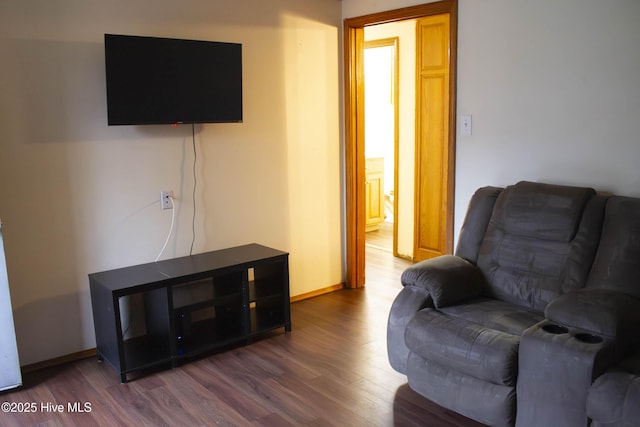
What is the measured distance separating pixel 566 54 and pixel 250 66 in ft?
6.57

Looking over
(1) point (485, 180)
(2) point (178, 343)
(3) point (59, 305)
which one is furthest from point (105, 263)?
(1) point (485, 180)

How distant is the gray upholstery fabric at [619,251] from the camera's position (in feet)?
8.50

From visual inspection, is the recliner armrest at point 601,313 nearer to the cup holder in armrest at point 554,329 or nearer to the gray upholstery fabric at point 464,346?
the cup holder in armrest at point 554,329

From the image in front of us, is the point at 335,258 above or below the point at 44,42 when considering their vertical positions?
below

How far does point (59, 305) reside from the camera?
3330 millimetres

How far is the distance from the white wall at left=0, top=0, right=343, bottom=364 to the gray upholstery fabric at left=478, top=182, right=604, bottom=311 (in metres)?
1.65

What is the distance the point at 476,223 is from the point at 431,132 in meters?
2.04

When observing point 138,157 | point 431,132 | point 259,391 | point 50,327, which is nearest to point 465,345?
point 259,391

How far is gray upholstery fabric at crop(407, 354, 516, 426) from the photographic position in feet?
7.99

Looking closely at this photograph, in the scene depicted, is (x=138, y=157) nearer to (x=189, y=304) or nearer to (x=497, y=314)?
(x=189, y=304)

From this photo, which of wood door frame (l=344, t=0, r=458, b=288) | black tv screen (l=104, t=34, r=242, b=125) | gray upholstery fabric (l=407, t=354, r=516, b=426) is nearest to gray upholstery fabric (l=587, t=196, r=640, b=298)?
gray upholstery fabric (l=407, t=354, r=516, b=426)

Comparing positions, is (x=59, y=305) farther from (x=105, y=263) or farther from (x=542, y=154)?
(x=542, y=154)

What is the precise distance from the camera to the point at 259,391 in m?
3.01

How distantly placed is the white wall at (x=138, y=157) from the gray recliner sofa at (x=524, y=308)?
147cm
